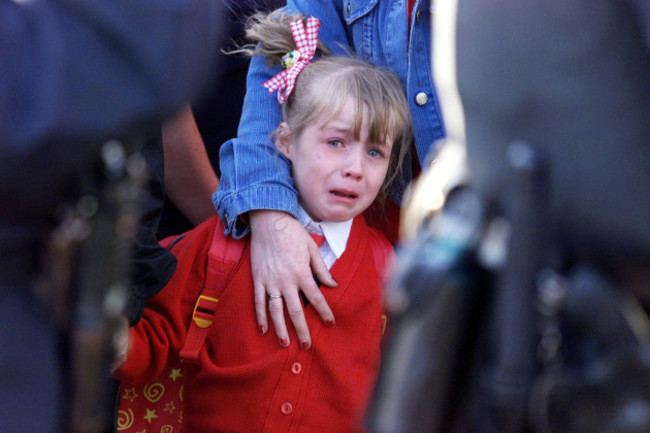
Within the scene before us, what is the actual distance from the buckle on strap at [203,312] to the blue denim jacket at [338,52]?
7.7 inches

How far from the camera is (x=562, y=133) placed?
33.9 inches

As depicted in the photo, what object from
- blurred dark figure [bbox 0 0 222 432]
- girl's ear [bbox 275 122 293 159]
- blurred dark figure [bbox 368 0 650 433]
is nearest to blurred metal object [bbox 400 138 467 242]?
blurred dark figure [bbox 368 0 650 433]

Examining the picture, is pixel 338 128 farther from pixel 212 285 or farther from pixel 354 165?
pixel 212 285

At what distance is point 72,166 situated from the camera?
3.11ft

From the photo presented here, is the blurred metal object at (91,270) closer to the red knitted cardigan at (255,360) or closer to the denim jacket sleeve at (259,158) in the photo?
the red knitted cardigan at (255,360)

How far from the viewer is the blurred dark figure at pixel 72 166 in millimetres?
898

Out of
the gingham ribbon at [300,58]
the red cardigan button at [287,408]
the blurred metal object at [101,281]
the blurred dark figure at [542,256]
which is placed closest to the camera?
the blurred dark figure at [542,256]

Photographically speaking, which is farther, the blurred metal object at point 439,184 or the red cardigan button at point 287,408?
the red cardigan button at point 287,408

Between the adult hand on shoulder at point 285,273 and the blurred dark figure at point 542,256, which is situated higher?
the blurred dark figure at point 542,256

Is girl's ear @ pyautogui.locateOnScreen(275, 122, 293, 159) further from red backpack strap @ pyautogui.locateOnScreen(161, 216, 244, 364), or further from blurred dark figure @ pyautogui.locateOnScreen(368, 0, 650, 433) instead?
blurred dark figure @ pyautogui.locateOnScreen(368, 0, 650, 433)

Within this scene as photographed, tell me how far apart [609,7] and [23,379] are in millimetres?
855

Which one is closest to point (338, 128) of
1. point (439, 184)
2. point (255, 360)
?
point (255, 360)

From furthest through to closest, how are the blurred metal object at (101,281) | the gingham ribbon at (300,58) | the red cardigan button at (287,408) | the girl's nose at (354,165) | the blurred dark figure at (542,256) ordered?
the gingham ribbon at (300,58), the girl's nose at (354,165), the red cardigan button at (287,408), the blurred metal object at (101,281), the blurred dark figure at (542,256)

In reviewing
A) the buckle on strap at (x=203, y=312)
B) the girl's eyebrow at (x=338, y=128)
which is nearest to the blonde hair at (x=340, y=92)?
the girl's eyebrow at (x=338, y=128)
